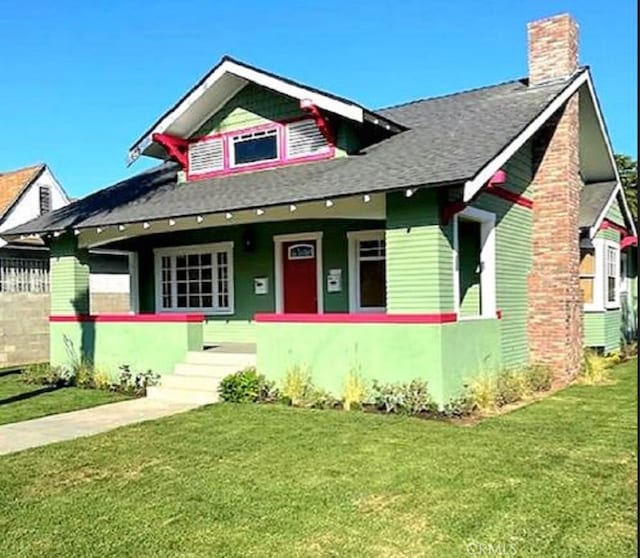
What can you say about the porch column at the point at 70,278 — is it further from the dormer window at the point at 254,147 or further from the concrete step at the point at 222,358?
the dormer window at the point at 254,147

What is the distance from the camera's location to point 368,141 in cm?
1270

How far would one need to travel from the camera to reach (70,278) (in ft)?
45.6

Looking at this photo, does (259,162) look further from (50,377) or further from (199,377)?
(50,377)

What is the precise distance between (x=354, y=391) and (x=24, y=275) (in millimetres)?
12699

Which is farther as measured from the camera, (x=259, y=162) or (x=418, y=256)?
(x=259, y=162)

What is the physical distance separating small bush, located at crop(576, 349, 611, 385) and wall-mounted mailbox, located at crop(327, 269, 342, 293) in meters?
4.92

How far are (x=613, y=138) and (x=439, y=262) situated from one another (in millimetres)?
9130

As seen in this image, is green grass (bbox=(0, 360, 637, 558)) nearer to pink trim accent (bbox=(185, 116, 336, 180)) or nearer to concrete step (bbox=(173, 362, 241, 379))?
concrete step (bbox=(173, 362, 241, 379))

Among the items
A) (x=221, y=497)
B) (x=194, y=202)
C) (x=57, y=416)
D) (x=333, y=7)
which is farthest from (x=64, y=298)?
(x=221, y=497)

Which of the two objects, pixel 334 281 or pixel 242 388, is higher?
pixel 334 281

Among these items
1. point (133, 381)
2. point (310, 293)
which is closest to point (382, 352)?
point (310, 293)

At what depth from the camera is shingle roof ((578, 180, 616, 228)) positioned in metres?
15.5

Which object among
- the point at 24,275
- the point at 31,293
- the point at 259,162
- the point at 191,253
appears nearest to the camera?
the point at 259,162

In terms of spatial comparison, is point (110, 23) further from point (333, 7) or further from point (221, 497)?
point (221, 497)
